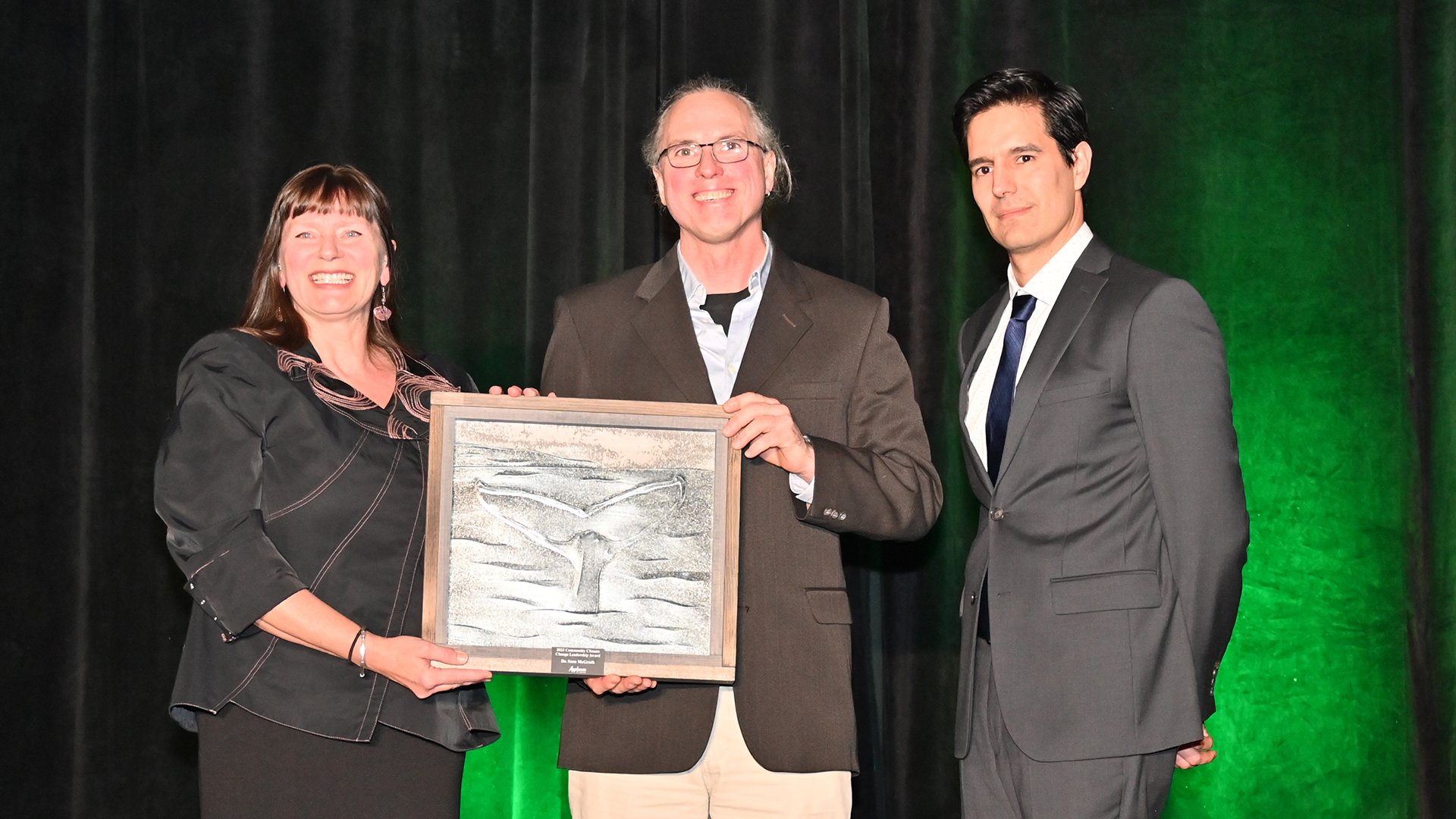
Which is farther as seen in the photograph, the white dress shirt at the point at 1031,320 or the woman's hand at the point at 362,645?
the white dress shirt at the point at 1031,320

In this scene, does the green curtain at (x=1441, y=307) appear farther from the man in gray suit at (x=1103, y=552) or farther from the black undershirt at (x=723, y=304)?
the black undershirt at (x=723, y=304)

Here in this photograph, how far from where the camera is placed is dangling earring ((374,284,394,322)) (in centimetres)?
225

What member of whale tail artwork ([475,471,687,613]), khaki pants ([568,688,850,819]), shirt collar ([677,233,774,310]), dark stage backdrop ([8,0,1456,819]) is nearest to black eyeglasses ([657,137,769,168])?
shirt collar ([677,233,774,310])

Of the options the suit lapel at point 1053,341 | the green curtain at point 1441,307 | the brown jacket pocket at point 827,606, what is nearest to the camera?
the suit lapel at point 1053,341

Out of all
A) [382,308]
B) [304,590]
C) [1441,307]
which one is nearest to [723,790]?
[304,590]

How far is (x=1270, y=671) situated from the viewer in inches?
130

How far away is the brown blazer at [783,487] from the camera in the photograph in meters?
2.13

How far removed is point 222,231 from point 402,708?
207 centimetres

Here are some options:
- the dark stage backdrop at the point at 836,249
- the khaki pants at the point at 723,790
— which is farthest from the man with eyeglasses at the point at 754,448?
the dark stage backdrop at the point at 836,249

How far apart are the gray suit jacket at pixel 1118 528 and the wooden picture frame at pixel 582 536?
47 centimetres

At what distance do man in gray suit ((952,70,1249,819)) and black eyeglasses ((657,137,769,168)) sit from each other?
60 cm

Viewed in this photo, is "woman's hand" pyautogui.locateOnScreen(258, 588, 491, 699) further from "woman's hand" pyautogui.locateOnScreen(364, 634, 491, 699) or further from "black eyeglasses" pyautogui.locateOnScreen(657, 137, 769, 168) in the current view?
"black eyeglasses" pyautogui.locateOnScreen(657, 137, 769, 168)

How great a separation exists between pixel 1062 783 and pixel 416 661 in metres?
1.01

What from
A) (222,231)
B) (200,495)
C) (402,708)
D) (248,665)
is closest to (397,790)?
(402,708)
